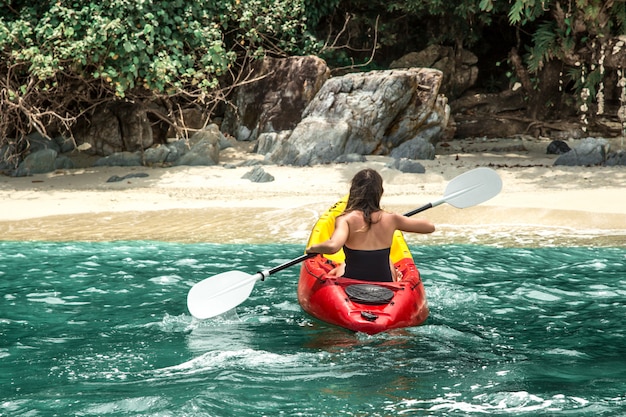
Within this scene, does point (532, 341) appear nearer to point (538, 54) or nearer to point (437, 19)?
point (538, 54)

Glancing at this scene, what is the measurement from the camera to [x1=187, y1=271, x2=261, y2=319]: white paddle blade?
18.1 ft

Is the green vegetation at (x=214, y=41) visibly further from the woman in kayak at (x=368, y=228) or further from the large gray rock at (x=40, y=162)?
the woman in kayak at (x=368, y=228)

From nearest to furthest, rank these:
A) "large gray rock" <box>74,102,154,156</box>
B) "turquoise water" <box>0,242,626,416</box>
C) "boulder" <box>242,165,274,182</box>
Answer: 1. "turquoise water" <box>0,242,626,416</box>
2. "boulder" <box>242,165,274,182</box>
3. "large gray rock" <box>74,102,154,156</box>

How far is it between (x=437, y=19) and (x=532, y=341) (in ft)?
39.2

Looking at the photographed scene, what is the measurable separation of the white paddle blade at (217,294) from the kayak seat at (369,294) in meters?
0.75

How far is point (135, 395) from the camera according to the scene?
13.7 feet

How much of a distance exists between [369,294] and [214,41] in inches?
314

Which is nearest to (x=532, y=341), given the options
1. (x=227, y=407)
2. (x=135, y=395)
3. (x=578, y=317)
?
(x=578, y=317)

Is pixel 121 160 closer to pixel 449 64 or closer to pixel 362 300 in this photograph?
pixel 449 64

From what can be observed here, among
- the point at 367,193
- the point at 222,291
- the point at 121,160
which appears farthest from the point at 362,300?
the point at 121,160

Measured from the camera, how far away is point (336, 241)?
5211mm

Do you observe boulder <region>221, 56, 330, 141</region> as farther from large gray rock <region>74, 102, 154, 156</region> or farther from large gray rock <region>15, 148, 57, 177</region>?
large gray rock <region>15, 148, 57, 177</region>

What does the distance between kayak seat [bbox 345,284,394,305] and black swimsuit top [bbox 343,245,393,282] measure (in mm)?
161

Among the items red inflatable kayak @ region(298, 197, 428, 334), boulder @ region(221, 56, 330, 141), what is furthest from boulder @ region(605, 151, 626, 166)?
red inflatable kayak @ region(298, 197, 428, 334)
